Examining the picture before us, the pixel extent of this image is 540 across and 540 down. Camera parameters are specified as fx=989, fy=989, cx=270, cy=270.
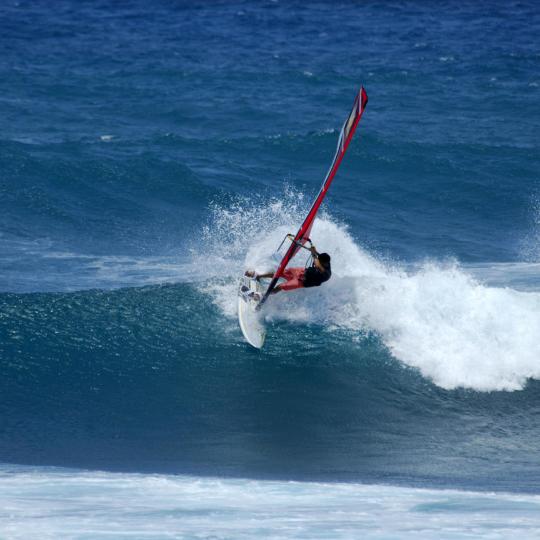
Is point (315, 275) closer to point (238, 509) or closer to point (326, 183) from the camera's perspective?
point (326, 183)

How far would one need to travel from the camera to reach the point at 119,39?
1368 inches

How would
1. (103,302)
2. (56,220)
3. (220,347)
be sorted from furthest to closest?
1. (56,220)
2. (103,302)
3. (220,347)

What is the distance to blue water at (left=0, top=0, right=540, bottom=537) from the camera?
12141 millimetres

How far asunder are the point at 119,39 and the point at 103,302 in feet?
68.8

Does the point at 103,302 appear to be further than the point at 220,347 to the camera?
Yes

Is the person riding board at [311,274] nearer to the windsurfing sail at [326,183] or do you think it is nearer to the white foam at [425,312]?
the windsurfing sail at [326,183]

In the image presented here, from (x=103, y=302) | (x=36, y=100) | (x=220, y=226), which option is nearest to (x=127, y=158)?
(x=220, y=226)

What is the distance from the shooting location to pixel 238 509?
10070mm

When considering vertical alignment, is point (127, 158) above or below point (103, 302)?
above

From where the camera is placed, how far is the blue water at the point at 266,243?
12.1 metres

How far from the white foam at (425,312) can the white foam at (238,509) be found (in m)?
3.57

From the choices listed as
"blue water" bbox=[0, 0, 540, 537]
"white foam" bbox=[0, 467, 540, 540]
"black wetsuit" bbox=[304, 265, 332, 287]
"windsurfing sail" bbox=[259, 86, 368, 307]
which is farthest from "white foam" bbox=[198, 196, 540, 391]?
"white foam" bbox=[0, 467, 540, 540]

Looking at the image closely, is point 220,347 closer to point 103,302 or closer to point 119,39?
point 103,302

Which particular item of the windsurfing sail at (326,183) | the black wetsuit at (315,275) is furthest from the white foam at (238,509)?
the windsurfing sail at (326,183)
